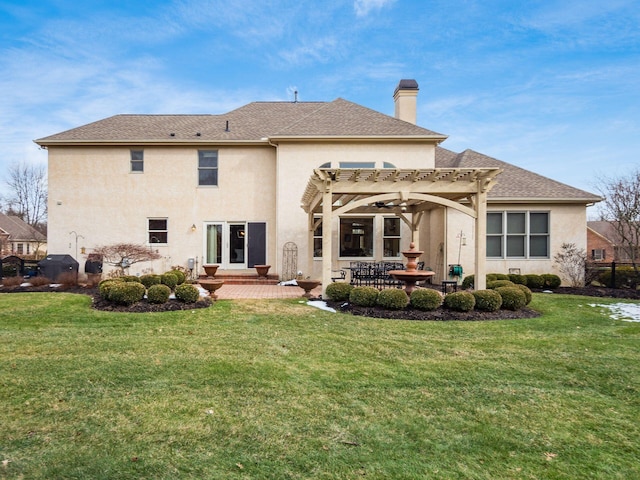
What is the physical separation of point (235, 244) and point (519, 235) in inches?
442

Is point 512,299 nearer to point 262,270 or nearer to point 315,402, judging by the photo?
point 315,402

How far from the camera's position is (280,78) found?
21562 mm

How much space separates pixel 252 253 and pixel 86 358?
10381 mm

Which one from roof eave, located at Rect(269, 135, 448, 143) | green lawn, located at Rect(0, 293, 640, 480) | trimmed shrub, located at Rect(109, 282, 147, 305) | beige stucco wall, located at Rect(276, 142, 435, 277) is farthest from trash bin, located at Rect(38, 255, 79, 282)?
roof eave, located at Rect(269, 135, 448, 143)

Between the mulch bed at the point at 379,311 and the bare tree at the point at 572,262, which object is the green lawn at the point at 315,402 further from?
the bare tree at the point at 572,262

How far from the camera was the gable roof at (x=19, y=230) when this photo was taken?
38.6 m

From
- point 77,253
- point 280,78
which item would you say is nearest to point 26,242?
point 77,253

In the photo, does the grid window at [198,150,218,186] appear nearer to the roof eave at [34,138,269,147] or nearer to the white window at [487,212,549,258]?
the roof eave at [34,138,269,147]

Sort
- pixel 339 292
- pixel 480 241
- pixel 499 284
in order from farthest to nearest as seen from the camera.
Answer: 1. pixel 499 284
2. pixel 480 241
3. pixel 339 292

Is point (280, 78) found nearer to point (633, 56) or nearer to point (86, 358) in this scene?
point (633, 56)

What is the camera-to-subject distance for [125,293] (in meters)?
8.82

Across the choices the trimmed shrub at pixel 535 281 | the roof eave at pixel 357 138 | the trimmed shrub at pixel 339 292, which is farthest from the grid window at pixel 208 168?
the trimmed shrub at pixel 535 281

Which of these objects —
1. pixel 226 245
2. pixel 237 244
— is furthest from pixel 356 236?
pixel 226 245

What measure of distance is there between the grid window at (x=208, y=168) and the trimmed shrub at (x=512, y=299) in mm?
11564
